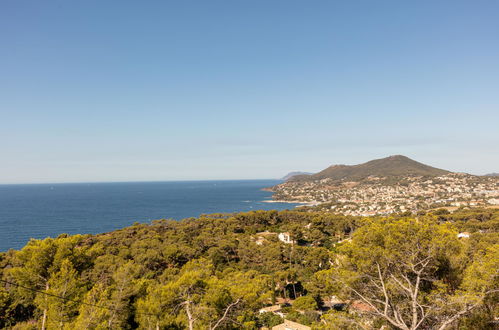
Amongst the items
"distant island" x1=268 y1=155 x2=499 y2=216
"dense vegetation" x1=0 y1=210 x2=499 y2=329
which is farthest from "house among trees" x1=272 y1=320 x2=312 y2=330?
"distant island" x1=268 y1=155 x2=499 y2=216

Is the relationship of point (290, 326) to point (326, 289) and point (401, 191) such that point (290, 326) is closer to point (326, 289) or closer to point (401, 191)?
point (326, 289)

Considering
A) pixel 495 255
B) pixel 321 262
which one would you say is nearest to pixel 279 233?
pixel 321 262

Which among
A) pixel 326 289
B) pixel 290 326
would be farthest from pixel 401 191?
pixel 326 289

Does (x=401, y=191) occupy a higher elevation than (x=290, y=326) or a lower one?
lower

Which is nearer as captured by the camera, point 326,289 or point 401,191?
point 326,289

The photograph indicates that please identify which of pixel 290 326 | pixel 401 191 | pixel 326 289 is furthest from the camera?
pixel 401 191

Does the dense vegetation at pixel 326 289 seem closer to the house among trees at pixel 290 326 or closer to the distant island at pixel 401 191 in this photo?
the house among trees at pixel 290 326

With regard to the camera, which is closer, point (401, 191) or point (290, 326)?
point (290, 326)

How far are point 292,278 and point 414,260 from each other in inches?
618

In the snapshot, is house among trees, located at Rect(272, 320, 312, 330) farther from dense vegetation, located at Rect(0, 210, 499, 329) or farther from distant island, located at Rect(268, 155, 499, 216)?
distant island, located at Rect(268, 155, 499, 216)

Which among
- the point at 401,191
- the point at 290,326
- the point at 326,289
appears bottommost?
the point at 401,191

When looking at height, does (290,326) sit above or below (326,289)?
below

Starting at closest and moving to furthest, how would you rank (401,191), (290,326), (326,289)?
1. (326,289)
2. (290,326)
3. (401,191)

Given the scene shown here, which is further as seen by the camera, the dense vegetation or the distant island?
the distant island
